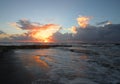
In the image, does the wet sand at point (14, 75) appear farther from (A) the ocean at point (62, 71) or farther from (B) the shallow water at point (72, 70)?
(B) the shallow water at point (72, 70)

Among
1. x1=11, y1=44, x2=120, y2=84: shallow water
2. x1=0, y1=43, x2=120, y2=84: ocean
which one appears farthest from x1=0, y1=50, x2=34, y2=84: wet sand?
x1=11, y1=44, x2=120, y2=84: shallow water

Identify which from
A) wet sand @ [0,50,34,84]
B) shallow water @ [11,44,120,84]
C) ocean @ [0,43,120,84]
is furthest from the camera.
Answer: shallow water @ [11,44,120,84]

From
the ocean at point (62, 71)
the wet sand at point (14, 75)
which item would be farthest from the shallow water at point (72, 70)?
Answer: the wet sand at point (14, 75)

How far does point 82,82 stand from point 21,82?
4339 millimetres

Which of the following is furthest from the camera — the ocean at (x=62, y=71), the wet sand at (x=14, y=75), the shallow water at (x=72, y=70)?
the shallow water at (x=72, y=70)

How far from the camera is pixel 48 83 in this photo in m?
9.71

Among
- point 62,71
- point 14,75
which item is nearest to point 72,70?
point 62,71

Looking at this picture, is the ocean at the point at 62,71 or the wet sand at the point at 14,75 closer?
the wet sand at the point at 14,75

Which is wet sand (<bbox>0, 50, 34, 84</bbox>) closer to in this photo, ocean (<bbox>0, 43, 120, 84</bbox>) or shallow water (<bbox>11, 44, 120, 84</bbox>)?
ocean (<bbox>0, 43, 120, 84</bbox>)

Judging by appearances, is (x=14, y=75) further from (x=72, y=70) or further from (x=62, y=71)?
(x=72, y=70)

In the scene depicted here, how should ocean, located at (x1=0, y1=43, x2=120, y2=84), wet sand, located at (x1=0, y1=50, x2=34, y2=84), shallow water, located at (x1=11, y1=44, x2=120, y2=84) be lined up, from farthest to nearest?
shallow water, located at (x1=11, y1=44, x2=120, y2=84)
ocean, located at (x1=0, y1=43, x2=120, y2=84)
wet sand, located at (x1=0, y1=50, x2=34, y2=84)

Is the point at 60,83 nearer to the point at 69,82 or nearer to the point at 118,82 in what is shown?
the point at 69,82

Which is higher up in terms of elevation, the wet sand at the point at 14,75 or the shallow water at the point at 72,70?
the wet sand at the point at 14,75

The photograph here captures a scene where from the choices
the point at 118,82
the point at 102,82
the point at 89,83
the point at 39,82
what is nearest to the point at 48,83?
the point at 39,82
